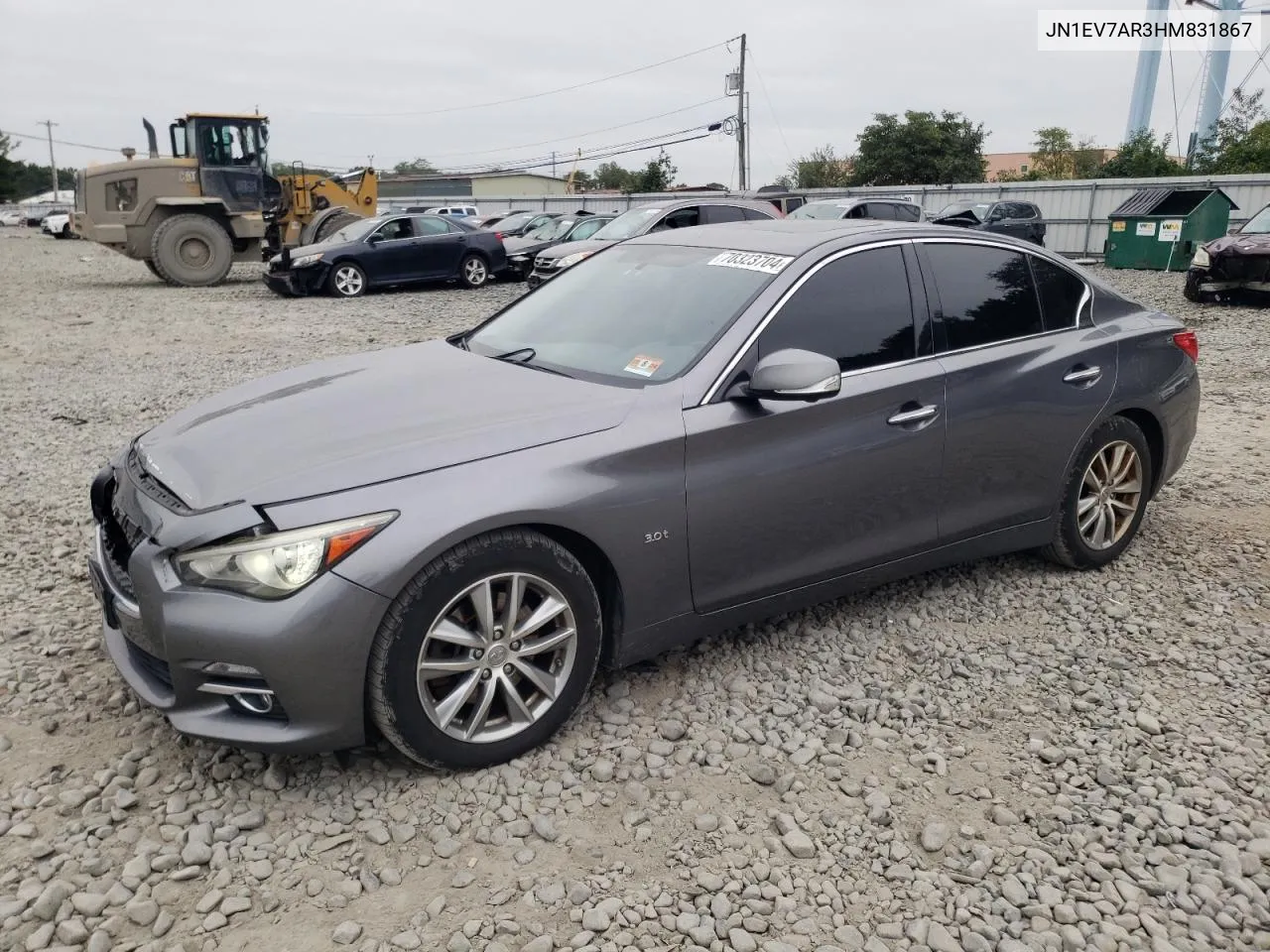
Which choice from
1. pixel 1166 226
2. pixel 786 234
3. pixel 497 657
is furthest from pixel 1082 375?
pixel 1166 226

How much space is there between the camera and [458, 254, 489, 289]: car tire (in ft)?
60.6

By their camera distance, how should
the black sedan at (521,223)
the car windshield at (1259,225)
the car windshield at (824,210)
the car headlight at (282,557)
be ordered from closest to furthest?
the car headlight at (282,557) < the car windshield at (1259,225) < the car windshield at (824,210) < the black sedan at (521,223)

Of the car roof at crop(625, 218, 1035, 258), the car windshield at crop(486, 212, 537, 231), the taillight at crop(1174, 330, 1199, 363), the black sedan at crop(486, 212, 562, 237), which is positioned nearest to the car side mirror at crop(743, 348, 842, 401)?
the car roof at crop(625, 218, 1035, 258)

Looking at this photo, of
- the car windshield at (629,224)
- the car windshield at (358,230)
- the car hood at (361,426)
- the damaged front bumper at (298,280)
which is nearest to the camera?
the car hood at (361,426)

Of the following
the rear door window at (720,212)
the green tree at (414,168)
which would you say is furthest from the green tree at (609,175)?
the rear door window at (720,212)

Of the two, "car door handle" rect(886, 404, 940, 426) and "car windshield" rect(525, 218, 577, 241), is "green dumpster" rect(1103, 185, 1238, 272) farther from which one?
"car door handle" rect(886, 404, 940, 426)

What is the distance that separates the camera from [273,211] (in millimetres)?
20422

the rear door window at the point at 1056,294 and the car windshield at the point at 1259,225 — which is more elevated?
the car windshield at the point at 1259,225

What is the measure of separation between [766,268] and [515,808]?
2.05m

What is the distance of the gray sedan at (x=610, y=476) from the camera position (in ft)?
8.69

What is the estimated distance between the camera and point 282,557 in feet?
8.52

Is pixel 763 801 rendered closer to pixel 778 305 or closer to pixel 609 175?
pixel 778 305

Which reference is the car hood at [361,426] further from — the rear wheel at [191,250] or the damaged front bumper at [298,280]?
the rear wheel at [191,250]

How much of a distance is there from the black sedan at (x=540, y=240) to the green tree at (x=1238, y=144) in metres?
27.9
